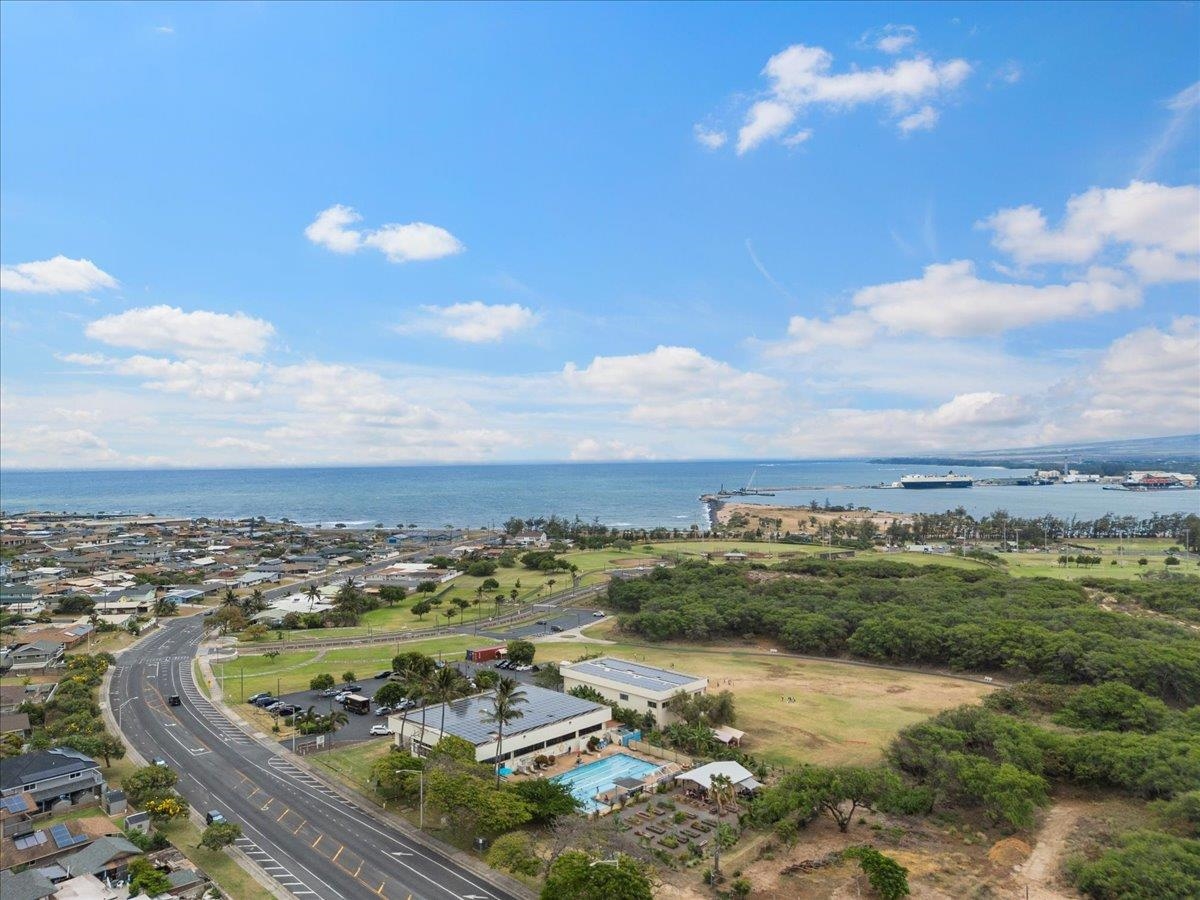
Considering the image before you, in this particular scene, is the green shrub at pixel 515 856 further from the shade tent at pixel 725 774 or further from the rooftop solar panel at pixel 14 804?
the rooftop solar panel at pixel 14 804

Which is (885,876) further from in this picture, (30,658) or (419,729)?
(30,658)

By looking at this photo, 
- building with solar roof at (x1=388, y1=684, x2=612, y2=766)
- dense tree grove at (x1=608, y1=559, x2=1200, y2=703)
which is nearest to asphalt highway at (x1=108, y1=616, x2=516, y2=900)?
building with solar roof at (x1=388, y1=684, x2=612, y2=766)

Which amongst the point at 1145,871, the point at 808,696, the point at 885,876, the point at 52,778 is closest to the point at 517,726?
the point at 885,876

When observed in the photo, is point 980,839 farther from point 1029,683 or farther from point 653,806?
point 1029,683

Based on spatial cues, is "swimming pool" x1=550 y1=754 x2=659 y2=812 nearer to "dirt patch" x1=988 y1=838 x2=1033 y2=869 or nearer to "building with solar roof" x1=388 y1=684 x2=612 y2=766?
"building with solar roof" x1=388 y1=684 x2=612 y2=766

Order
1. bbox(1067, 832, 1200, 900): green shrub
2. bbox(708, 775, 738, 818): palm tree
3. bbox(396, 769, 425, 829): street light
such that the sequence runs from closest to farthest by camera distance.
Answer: bbox(1067, 832, 1200, 900): green shrub
bbox(708, 775, 738, 818): palm tree
bbox(396, 769, 425, 829): street light
